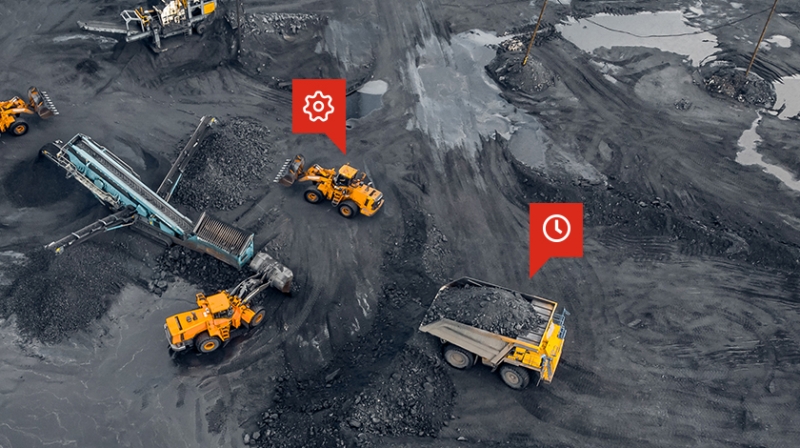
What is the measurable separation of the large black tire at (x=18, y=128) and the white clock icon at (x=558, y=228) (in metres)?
23.1

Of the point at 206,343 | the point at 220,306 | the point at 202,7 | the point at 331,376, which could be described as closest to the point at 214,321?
the point at 220,306

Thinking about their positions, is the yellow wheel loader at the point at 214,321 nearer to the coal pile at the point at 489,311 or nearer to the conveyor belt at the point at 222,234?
the conveyor belt at the point at 222,234

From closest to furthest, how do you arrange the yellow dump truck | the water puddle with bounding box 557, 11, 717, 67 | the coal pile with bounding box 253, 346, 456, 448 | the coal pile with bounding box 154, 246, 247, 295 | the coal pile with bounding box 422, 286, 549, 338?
the coal pile with bounding box 253, 346, 456, 448 → the yellow dump truck → the coal pile with bounding box 422, 286, 549, 338 → the coal pile with bounding box 154, 246, 247, 295 → the water puddle with bounding box 557, 11, 717, 67

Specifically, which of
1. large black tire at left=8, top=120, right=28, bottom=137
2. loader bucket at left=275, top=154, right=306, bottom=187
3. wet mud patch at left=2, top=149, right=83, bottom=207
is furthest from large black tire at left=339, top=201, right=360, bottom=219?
large black tire at left=8, top=120, right=28, bottom=137

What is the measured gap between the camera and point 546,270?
25.1 metres

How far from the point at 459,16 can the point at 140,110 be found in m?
19.3

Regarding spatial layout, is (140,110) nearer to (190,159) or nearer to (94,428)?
(190,159)

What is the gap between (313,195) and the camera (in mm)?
26203

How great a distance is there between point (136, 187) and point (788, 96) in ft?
112

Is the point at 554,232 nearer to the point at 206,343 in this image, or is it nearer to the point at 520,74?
the point at 520,74

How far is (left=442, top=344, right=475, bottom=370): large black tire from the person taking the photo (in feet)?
68.0

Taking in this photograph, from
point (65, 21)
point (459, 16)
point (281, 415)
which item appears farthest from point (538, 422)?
point (65, 21)

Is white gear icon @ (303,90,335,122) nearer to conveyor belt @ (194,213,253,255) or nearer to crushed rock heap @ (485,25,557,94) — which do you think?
crushed rock heap @ (485,25,557,94)

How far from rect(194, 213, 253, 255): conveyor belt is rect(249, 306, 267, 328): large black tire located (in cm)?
234
